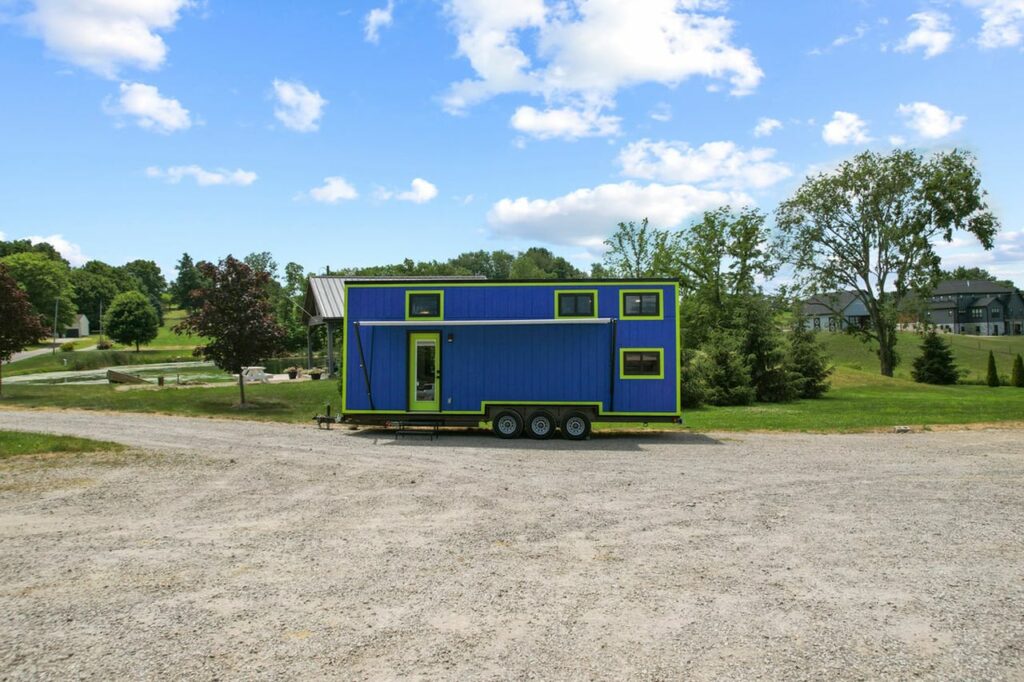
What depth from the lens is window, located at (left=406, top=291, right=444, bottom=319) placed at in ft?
54.5

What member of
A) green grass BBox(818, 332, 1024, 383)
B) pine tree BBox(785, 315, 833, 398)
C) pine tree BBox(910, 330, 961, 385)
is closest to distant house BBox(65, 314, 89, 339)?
green grass BBox(818, 332, 1024, 383)

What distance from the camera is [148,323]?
65.2 m

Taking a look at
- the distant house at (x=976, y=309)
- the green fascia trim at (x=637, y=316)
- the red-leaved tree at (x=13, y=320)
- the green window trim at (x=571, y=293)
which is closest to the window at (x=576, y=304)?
the green window trim at (x=571, y=293)

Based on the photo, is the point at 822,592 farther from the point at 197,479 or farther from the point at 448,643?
the point at 197,479

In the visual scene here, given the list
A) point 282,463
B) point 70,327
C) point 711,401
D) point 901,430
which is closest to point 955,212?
point 711,401

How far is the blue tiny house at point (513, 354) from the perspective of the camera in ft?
52.6

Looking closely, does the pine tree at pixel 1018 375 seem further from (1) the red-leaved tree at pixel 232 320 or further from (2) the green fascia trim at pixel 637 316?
(1) the red-leaved tree at pixel 232 320

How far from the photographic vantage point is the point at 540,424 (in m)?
16.2

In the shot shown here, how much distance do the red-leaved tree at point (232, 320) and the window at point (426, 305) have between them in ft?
27.4

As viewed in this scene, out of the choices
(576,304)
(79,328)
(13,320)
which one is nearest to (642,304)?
(576,304)

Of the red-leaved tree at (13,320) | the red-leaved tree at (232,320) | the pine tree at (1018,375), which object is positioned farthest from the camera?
the pine tree at (1018,375)

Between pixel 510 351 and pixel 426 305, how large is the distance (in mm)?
2431

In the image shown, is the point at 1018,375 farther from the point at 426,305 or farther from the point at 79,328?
the point at 79,328

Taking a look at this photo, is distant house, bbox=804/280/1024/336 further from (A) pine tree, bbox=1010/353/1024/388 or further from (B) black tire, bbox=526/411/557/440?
(B) black tire, bbox=526/411/557/440
